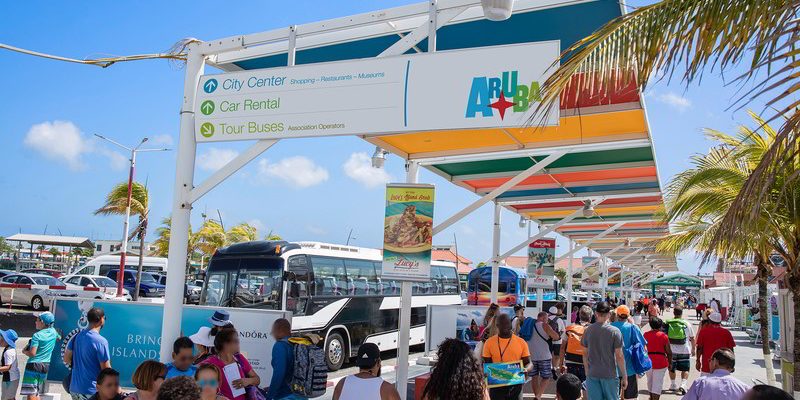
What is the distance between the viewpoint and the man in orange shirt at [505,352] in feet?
24.5

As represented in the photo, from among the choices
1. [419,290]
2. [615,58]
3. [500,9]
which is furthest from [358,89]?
[419,290]

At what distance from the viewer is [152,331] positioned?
301 inches

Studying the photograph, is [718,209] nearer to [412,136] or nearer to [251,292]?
[412,136]

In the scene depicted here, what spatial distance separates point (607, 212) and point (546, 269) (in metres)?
2.55

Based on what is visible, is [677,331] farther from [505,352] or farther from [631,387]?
[505,352]

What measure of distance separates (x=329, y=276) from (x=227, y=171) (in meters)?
10.2

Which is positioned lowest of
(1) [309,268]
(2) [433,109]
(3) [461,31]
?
(1) [309,268]

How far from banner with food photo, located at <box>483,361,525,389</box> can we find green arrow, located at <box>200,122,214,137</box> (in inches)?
147

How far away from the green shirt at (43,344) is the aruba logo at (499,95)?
18.8 ft

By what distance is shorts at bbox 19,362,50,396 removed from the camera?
26.9 ft

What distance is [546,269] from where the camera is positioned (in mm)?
19188

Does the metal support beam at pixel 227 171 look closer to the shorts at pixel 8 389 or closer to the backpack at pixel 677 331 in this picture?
the shorts at pixel 8 389

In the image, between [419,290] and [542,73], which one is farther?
[419,290]

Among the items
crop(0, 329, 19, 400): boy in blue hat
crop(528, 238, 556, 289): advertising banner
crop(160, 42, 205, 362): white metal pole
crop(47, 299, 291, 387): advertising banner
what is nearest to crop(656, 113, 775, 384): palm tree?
crop(47, 299, 291, 387): advertising banner
